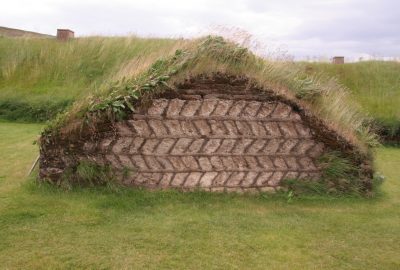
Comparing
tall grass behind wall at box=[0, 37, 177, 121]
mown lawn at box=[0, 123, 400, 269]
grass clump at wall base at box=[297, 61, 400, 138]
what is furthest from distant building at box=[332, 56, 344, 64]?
mown lawn at box=[0, 123, 400, 269]

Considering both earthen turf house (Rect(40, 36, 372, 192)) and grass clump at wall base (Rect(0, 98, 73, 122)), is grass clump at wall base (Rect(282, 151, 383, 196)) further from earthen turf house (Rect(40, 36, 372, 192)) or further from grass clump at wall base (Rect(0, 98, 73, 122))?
grass clump at wall base (Rect(0, 98, 73, 122))

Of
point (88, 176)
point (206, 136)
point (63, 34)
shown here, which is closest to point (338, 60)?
point (63, 34)

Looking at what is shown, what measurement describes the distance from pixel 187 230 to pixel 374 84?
40.5 ft

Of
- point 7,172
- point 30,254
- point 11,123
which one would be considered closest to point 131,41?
point 11,123

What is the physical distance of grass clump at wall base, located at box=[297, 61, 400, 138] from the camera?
41.3 ft

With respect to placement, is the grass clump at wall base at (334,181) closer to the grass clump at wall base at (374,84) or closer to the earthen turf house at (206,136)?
the earthen turf house at (206,136)

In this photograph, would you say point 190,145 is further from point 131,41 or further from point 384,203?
point 131,41

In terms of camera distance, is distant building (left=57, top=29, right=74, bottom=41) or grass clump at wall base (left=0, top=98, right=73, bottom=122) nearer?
grass clump at wall base (left=0, top=98, right=73, bottom=122)

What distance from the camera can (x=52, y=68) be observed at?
48.7 ft

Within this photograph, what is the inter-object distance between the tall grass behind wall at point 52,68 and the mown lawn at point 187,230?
690 cm

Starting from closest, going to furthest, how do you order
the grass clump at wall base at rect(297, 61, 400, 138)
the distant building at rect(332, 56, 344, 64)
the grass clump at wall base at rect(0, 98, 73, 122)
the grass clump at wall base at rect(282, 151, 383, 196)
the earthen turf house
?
the earthen turf house < the grass clump at wall base at rect(282, 151, 383, 196) < the grass clump at wall base at rect(0, 98, 73, 122) < the grass clump at wall base at rect(297, 61, 400, 138) < the distant building at rect(332, 56, 344, 64)

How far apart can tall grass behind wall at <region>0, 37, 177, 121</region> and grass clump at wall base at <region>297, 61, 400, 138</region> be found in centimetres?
612

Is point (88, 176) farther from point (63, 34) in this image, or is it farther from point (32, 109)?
point (63, 34)

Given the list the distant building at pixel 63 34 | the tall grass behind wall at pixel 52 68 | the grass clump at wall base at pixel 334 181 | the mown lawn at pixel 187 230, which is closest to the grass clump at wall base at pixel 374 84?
the tall grass behind wall at pixel 52 68
